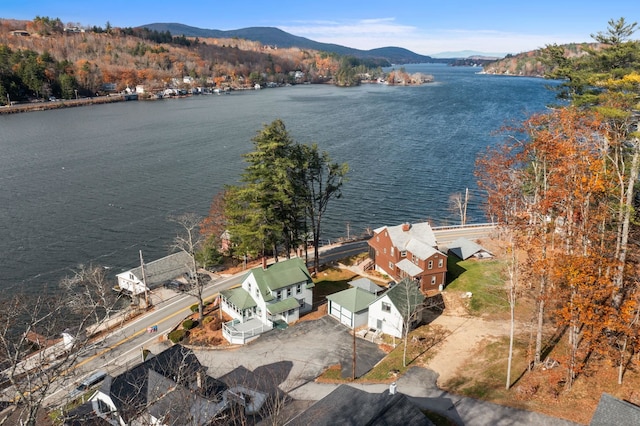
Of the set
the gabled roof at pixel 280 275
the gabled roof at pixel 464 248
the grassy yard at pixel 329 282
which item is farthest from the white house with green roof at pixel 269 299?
the gabled roof at pixel 464 248

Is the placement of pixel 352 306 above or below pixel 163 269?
above

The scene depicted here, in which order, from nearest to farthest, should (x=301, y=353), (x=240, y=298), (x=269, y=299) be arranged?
(x=301, y=353), (x=269, y=299), (x=240, y=298)

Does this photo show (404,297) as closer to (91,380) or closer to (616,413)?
(616,413)

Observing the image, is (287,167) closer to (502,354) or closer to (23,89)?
(502,354)

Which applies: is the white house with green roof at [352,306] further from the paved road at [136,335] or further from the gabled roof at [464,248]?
the gabled roof at [464,248]

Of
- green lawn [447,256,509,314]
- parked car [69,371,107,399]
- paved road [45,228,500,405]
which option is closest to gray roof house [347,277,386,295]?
green lawn [447,256,509,314]

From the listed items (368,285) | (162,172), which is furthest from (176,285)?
(162,172)

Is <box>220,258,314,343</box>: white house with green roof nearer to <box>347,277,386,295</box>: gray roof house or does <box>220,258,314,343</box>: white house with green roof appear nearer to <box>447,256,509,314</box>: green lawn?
<box>347,277,386,295</box>: gray roof house
